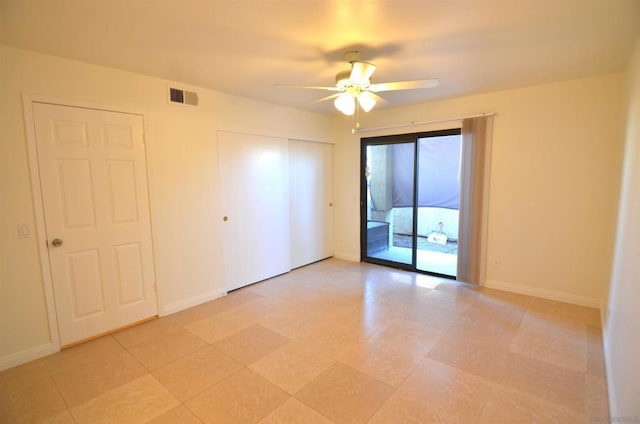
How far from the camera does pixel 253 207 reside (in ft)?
13.1

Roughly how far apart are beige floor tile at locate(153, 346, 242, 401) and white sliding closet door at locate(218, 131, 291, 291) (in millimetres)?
1365

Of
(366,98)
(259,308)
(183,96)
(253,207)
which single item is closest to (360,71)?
(366,98)

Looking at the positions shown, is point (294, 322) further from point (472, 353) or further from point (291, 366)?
point (472, 353)

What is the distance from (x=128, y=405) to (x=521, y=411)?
247 cm

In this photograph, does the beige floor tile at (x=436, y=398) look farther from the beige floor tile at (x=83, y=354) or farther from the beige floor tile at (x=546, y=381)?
the beige floor tile at (x=83, y=354)

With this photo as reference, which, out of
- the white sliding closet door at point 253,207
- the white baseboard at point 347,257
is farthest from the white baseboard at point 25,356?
the white baseboard at point 347,257

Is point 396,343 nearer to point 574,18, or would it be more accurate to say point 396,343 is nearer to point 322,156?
point 574,18

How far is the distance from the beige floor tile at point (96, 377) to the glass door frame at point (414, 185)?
3530 mm

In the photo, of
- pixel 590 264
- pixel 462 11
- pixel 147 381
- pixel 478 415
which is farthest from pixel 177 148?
pixel 590 264

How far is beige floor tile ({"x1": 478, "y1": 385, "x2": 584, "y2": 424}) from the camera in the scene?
1.77 meters

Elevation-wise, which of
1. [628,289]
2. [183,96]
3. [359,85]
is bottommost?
[628,289]

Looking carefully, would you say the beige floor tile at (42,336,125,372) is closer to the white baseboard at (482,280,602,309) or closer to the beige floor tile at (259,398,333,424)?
the beige floor tile at (259,398,333,424)

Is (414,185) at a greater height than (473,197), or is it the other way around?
(414,185)

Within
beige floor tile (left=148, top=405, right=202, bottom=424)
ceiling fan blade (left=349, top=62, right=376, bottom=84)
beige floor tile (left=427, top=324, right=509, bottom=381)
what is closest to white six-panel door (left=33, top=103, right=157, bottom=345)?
beige floor tile (left=148, top=405, right=202, bottom=424)
